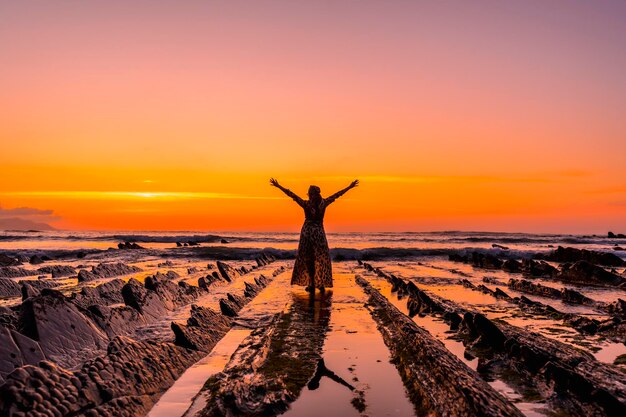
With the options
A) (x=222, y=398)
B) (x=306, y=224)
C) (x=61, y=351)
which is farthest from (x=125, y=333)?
(x=306, y=224)

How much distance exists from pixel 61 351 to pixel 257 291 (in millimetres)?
8085

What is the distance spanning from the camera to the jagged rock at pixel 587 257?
26469 millimetres

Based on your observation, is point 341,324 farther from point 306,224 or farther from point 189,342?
point 306,224

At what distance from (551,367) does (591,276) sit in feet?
46.8

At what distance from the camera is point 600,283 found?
17.1m

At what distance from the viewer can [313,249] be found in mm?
14445

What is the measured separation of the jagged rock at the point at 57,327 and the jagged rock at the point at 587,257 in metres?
26.9

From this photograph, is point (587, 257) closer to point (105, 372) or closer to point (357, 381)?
point (357, 381)

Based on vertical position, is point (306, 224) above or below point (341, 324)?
above

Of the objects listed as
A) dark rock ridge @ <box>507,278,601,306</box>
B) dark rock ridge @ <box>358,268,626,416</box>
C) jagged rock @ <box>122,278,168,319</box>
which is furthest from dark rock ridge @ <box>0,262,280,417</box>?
dark rock ridge @ <box>507,278,601,306</box>

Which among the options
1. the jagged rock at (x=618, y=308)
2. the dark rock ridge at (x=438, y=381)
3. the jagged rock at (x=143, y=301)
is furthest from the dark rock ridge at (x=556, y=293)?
the jagged rock at (x=143, y=301)

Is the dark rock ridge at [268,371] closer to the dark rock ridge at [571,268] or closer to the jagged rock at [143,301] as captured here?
the jagged rock at [143,301]

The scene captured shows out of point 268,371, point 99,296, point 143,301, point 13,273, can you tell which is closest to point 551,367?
point 268,371

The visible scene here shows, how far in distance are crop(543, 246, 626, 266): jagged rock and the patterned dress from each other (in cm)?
1926
